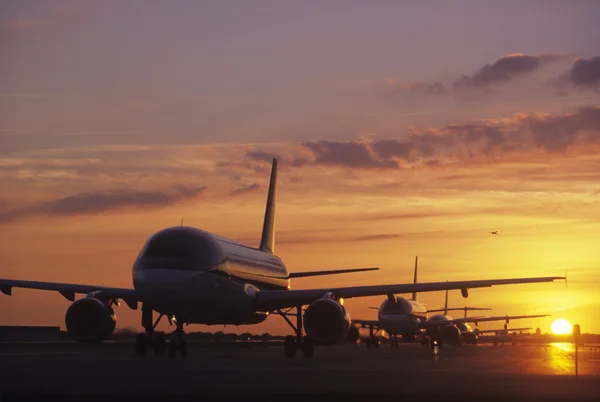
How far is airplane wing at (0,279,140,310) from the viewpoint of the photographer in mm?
40906

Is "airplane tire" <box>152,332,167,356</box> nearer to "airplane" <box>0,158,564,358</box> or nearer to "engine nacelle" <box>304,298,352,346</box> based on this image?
"airplane" <box>0,158,564,358</box>

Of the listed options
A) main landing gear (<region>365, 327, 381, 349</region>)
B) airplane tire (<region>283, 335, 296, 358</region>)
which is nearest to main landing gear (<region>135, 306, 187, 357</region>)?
airplane tire (<region>283, 335, 296, 358</region>)

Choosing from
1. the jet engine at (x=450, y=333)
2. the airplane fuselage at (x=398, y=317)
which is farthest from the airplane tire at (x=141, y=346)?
the jet engine at (x=450, y=333)

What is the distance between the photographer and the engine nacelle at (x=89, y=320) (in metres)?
38.9

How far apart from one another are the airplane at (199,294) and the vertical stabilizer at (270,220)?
11851 mm

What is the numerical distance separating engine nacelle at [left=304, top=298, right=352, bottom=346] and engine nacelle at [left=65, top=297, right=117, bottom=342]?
320 inches

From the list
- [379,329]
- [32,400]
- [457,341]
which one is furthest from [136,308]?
[457,341]

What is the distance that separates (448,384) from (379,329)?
65312 millimetres

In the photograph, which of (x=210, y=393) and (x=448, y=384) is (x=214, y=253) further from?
(x=210, y=393)

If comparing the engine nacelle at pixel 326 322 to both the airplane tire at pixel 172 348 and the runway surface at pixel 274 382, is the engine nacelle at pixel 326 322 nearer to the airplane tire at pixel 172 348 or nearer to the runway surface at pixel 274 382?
the airplane tire at pixel 172 348

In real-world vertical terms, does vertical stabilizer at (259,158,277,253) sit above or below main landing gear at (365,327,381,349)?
above

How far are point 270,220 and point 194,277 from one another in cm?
2170

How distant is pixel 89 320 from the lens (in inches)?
1535

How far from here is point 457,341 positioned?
94.6 m
